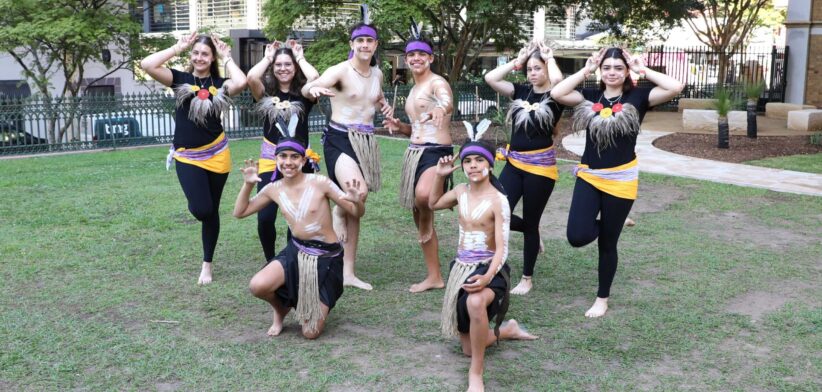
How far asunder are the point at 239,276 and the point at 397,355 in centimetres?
Result: 216

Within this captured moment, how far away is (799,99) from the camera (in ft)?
72.8

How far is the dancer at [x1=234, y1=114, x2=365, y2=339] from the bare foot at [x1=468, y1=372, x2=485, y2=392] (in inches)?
45.1

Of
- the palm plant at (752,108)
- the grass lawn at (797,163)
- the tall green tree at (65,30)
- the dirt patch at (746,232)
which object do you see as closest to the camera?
the dirt patch at (746,232)

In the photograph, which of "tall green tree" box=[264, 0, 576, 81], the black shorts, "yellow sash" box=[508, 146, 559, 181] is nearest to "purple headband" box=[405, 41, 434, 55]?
"yellow sash" box=[508, 146, 559, 181]

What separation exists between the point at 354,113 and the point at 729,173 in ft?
25.5

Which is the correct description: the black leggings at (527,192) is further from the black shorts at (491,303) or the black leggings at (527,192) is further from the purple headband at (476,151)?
the black shorts at (491,303)

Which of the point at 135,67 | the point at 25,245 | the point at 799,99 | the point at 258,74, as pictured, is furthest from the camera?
the point at 799,99

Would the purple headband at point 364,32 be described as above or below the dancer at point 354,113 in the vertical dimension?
above

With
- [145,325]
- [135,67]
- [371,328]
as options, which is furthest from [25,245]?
[135,67]

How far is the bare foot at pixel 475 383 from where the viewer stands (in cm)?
413

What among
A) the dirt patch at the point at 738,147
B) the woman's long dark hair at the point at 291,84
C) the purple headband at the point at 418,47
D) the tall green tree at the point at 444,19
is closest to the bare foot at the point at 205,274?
the woman's long dark hair at the point at 291,84

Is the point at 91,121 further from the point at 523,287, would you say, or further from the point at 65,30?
the point at 523,287

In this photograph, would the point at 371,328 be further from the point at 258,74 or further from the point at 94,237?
the point at 94,237

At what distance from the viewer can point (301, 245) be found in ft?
16.6
